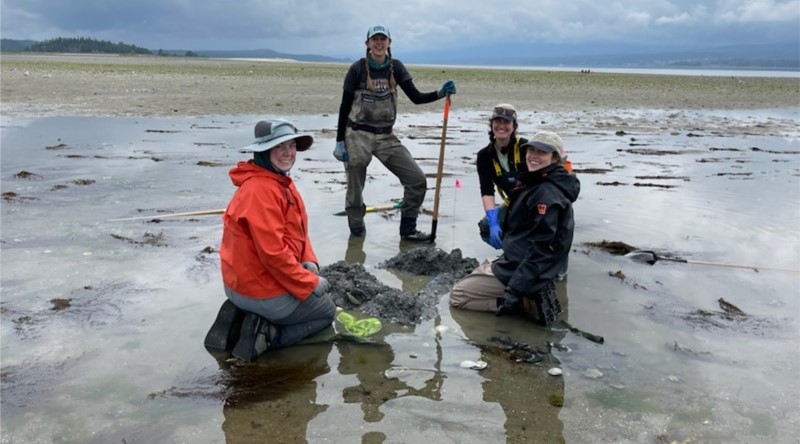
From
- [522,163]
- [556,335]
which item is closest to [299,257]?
[556,335]

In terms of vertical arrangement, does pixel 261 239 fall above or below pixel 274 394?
above

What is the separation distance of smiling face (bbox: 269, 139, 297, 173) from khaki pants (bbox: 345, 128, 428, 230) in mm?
3345

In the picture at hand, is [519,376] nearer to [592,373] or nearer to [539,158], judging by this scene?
[592,373]

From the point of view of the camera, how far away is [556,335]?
18.5ft

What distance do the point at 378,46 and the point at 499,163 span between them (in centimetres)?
224

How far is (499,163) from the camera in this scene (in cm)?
714

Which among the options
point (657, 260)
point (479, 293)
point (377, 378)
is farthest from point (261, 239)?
point (657, 260)

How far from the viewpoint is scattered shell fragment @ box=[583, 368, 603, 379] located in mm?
4844

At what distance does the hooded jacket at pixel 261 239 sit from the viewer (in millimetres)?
4727

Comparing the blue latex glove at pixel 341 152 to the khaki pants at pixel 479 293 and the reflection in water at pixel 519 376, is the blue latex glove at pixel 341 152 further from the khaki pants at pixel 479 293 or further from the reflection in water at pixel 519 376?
the reflection in water at pixel 519 376

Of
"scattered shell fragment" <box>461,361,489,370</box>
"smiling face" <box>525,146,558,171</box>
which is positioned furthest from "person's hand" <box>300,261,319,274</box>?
"smiling face" <box>525,146,558,171</box>

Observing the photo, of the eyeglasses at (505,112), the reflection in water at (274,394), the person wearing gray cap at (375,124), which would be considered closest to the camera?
the reflection in water at (274,394)

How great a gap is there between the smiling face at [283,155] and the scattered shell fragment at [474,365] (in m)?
2.15

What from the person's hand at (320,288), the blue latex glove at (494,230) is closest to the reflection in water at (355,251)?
the blue latex glove at (494,230)
